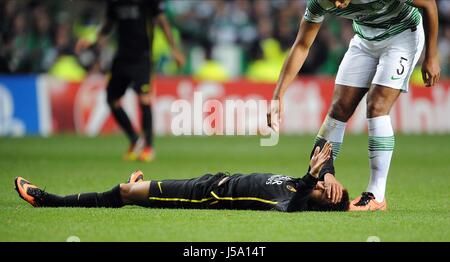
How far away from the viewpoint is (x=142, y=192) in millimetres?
7445

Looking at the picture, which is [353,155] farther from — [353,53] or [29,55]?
[29,55]

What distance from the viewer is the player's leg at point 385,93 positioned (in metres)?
7.91

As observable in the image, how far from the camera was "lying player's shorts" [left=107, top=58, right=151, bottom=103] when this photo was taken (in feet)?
44.3

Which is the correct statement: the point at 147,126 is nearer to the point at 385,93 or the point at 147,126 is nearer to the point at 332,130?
the point at 332,130

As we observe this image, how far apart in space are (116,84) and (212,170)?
9.02 feet

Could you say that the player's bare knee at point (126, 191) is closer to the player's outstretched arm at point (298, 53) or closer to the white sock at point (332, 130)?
the player's outstretched arm at point (298, 53)

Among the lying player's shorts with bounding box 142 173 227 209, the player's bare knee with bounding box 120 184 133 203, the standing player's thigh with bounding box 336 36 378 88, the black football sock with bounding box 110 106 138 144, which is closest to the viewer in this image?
the lying player's shorts with bounding box 142 173 227 209

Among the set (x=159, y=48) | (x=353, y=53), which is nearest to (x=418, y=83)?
(x=159, y=48)

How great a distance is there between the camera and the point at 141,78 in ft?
44.2

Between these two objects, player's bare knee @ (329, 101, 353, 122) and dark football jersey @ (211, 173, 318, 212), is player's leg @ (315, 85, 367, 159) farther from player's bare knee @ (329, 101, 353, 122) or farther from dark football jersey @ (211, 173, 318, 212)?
dark football jersey @ (211, 173, 318, 212)

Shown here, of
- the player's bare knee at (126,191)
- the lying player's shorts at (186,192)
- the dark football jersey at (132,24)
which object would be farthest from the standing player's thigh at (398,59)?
the dark football jersey at (132,24)

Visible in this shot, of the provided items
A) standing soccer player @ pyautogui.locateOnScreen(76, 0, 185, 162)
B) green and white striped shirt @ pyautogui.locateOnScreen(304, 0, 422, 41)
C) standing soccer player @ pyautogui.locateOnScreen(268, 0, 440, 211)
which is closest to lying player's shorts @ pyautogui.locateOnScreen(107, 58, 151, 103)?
standing soccer player @ pyautogui.locateOnScreen(76, 0, 185, 162)

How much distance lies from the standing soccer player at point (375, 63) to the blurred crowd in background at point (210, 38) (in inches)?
468

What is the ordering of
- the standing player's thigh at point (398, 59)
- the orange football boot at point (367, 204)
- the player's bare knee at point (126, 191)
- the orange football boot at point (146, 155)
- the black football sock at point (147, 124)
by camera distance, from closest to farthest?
the player's bare knee at point (126, 191) < the orange football boot at point (367, 204) < the standing player's thigh at point (398, 59) < the orange football boot at point (146, 155) < the black football sock at point (147, 124)
